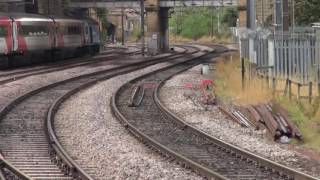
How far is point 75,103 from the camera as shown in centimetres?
2061

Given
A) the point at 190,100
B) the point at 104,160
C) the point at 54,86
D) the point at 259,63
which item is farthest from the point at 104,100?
the point at 104,160

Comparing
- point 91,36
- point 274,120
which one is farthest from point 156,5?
point 274,120

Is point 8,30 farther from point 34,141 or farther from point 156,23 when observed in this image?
point 156,23

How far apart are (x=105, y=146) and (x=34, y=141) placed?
1.58 m

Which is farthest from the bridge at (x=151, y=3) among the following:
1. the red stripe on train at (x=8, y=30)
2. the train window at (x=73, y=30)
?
the red stripe on train at (x=8, y=30)

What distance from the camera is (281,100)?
1742 centimetres

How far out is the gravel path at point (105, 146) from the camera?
423 inches

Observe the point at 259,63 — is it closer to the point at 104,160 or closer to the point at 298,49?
the point at 298,49

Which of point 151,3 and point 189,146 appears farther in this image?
point 151,3

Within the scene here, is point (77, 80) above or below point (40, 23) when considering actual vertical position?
below

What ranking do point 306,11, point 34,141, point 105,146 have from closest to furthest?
point 105,146 → point 34,141 → point 306,11

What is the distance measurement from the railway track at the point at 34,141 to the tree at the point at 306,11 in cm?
1465

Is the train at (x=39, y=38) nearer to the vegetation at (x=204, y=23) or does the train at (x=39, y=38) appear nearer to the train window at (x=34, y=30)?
the train window at (x=34, y=30)

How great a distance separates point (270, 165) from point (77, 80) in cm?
1923
